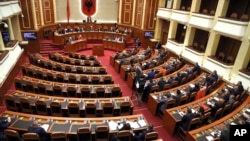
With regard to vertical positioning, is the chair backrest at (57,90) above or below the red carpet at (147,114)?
above

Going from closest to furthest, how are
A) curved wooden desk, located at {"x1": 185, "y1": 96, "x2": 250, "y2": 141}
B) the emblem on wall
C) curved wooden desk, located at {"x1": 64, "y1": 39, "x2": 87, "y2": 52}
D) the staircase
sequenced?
curved wooden desk, located at {"x1": 185, "y1": 96, "x2": 250, "y2": 141}
curved wooden desk, located at {"x1": 64, "y1": 39, "x2": 87, "y2": 52}
the staircase
the emblem on wall

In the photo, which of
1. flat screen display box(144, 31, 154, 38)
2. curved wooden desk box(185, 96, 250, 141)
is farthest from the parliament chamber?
flat screen display box(144, 31, 154, 38)

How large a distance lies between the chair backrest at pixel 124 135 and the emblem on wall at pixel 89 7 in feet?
55.4

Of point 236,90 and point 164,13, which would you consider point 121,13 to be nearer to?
point 164,13

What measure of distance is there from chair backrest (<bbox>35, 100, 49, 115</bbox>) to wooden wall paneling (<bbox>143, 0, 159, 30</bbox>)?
1349 cm

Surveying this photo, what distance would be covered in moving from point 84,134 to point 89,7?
16824 millimetres

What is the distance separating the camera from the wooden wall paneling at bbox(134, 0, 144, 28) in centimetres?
1852

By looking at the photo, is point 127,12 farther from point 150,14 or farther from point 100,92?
point 100,92

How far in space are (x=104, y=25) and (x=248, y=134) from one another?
17.6 meters

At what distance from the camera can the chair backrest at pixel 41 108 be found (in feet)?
22.8

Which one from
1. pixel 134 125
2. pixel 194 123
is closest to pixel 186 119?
pixel 194 123

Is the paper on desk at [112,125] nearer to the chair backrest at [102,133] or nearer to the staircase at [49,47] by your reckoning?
the chair backrest at [102,133]

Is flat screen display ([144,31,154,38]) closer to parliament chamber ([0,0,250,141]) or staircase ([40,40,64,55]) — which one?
parliament chamber ([0,0,250,141])

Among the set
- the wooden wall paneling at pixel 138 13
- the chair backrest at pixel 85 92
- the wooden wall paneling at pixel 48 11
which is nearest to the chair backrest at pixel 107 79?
the chair backrest at pixel 85 92
